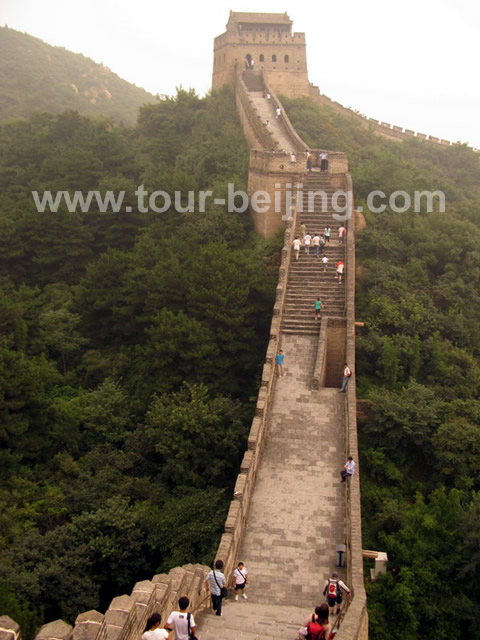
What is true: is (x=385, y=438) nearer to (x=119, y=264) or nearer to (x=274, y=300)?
(x=274, y=300)

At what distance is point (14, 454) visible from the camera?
1744 centimetres

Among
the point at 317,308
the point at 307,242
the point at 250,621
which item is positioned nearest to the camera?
the point at 250,621

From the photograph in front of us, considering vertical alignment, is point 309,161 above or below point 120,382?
above

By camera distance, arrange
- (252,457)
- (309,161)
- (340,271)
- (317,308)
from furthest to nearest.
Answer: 1. (309,161)
2. (340,271)
3. (317,308)
4. (252,457)

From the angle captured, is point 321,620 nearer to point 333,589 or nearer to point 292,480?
point 333,589

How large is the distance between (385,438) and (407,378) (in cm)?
272

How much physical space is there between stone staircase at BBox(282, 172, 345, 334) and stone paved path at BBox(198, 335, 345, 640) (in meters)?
1.69

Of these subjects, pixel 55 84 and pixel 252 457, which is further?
pixel 55 84

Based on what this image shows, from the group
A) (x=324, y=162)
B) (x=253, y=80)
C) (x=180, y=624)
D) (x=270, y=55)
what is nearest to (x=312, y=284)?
(x=324, y=162)

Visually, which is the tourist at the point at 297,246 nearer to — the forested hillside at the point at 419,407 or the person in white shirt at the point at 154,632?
the forested hillside at the point at 419,407

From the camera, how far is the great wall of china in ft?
32.5

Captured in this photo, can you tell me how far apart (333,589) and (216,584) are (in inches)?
78.7

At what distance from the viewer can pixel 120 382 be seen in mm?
21609

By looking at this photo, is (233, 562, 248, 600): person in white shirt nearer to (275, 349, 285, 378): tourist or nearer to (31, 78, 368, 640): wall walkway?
(31, 78, 368, 640): wall walkway
